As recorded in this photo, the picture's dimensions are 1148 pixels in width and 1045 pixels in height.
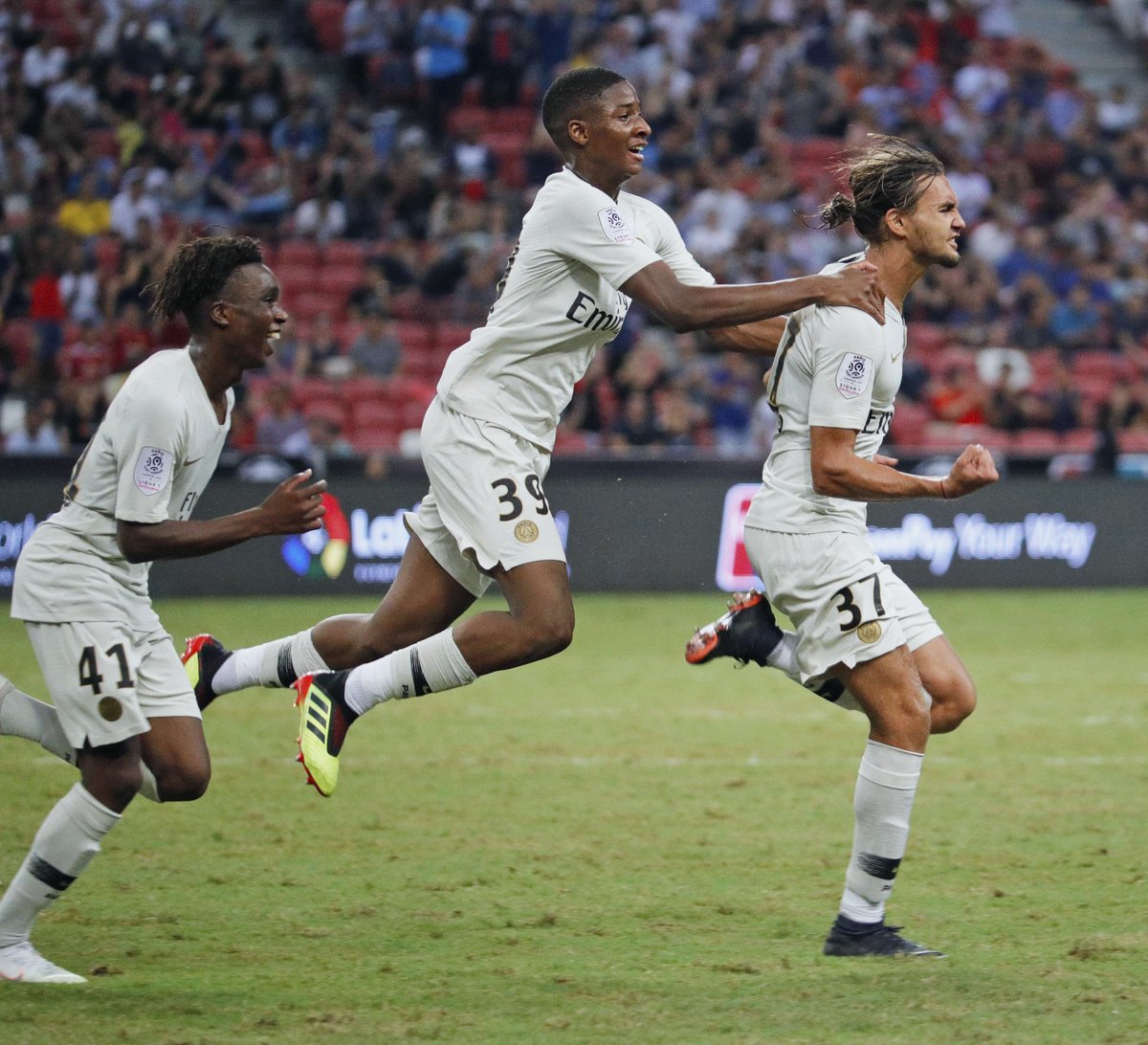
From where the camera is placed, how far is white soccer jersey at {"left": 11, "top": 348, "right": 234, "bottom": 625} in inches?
184

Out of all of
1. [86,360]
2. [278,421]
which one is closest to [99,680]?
[278,421]

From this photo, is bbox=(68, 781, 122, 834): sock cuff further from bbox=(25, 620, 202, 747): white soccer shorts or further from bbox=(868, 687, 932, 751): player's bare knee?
bbox=(868, 687, 932, 751): player's bare knee

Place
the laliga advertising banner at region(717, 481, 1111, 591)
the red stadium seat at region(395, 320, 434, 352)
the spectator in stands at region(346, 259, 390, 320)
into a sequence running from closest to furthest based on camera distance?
1. the laliga advertising banner at region(717, 481, 1111, 591)
2. the spectator in stands at region(346, 259, 390, 320)
3. the red stadium seat at region(395, 320, 434, 352)

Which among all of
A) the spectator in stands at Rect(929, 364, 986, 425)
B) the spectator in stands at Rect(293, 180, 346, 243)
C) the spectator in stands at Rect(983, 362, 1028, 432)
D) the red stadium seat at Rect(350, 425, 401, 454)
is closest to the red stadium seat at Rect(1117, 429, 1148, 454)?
the spectator in stands at Rect(983, 362, 1028, 432)

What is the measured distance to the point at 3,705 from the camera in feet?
17.1

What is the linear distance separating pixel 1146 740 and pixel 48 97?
1477 centimetres

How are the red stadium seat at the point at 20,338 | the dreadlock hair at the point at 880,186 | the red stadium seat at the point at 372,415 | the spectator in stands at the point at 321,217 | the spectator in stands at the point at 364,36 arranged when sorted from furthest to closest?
1. the spectator in stands at the point at 364,36
2. the spectator in stands at the point at 321,217
3. the red stadium seat at the point at 372,415
4. the red stadium seat at the point at 20,338
5. the dreadlock hair at the point at 880,186

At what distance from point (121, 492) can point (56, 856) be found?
996 millimetres

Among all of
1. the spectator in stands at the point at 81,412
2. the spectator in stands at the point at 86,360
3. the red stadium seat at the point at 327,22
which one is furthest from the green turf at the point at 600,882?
the red stadium seat at the point at 327,22

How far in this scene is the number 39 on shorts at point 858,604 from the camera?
4973mm

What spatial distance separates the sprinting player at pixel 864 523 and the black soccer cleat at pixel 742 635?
93mm

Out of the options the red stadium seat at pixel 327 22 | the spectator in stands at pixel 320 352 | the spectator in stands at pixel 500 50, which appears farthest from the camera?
the red stadium seat at pixel 327 22

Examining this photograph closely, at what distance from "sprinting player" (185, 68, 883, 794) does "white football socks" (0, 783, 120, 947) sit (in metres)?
0.85

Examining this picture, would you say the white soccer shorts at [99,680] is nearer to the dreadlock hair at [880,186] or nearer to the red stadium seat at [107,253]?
the dreadlock hair at [880,186]
